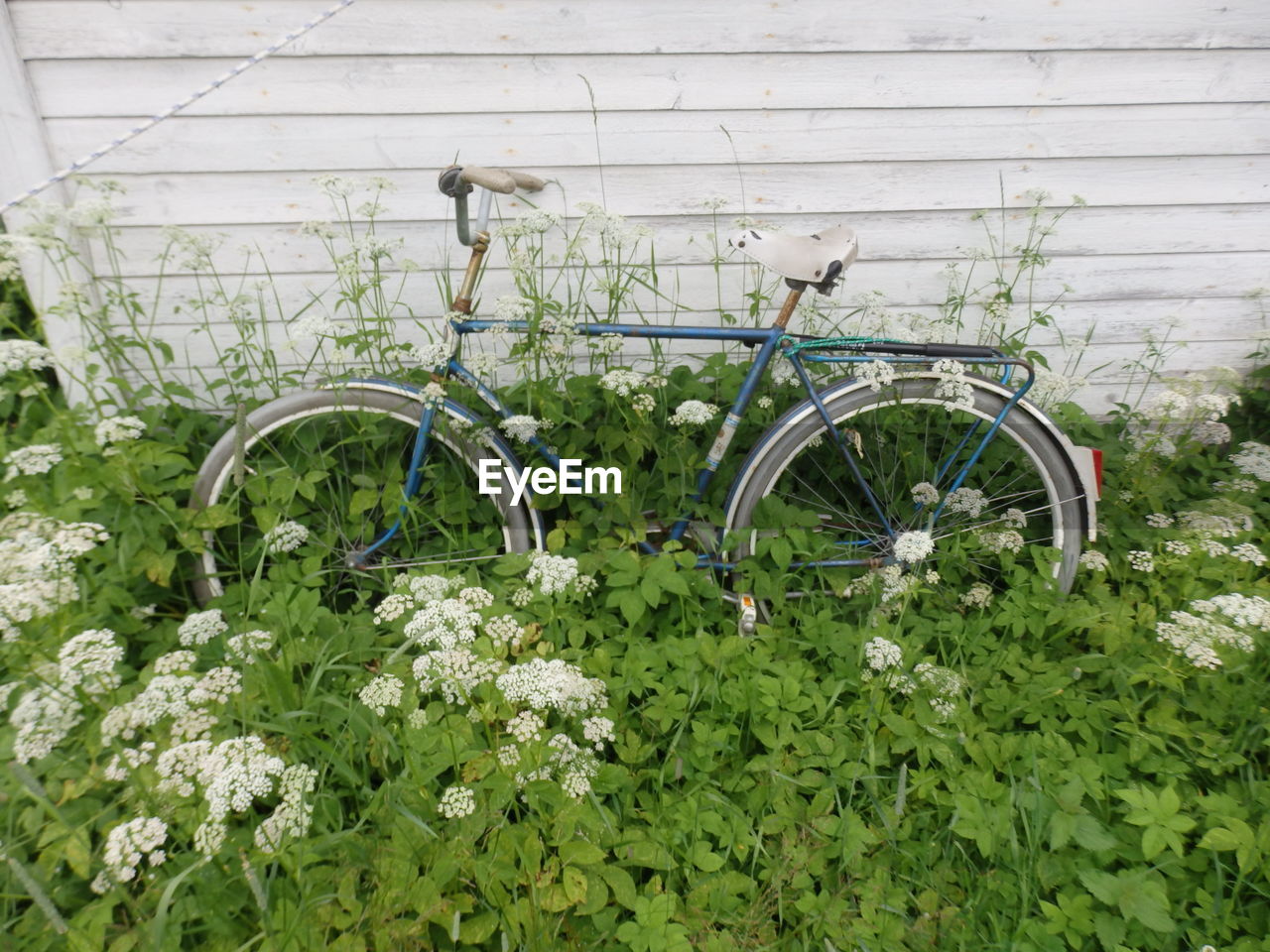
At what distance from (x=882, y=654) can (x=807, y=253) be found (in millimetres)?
1151

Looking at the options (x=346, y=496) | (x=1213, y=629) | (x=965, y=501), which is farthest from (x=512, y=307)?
(x=1213, y=629)

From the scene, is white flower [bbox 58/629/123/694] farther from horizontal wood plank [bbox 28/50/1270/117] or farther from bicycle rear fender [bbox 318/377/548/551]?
horizontal wood plank [bbox 28/50/1270/117]

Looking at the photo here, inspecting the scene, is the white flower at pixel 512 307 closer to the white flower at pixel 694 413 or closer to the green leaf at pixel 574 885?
the white flower at pixel 694 413

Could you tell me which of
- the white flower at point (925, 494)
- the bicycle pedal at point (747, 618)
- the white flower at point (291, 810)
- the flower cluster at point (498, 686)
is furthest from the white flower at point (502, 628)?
the white flower at point (925, 494)

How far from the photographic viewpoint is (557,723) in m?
1.83

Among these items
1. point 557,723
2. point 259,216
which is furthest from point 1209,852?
point 259,216

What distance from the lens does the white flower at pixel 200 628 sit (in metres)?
1.66

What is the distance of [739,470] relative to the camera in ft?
7.58

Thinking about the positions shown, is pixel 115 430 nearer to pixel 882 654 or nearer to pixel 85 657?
pixel 85 657

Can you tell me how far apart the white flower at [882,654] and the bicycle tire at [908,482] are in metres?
0.39

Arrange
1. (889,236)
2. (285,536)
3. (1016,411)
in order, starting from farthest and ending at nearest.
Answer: (889,236), (1016,411), (285,536)

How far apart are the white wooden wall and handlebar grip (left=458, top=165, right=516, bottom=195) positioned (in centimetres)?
70

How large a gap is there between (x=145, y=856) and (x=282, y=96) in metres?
2.33

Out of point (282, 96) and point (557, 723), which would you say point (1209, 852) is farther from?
point (282, 96)
